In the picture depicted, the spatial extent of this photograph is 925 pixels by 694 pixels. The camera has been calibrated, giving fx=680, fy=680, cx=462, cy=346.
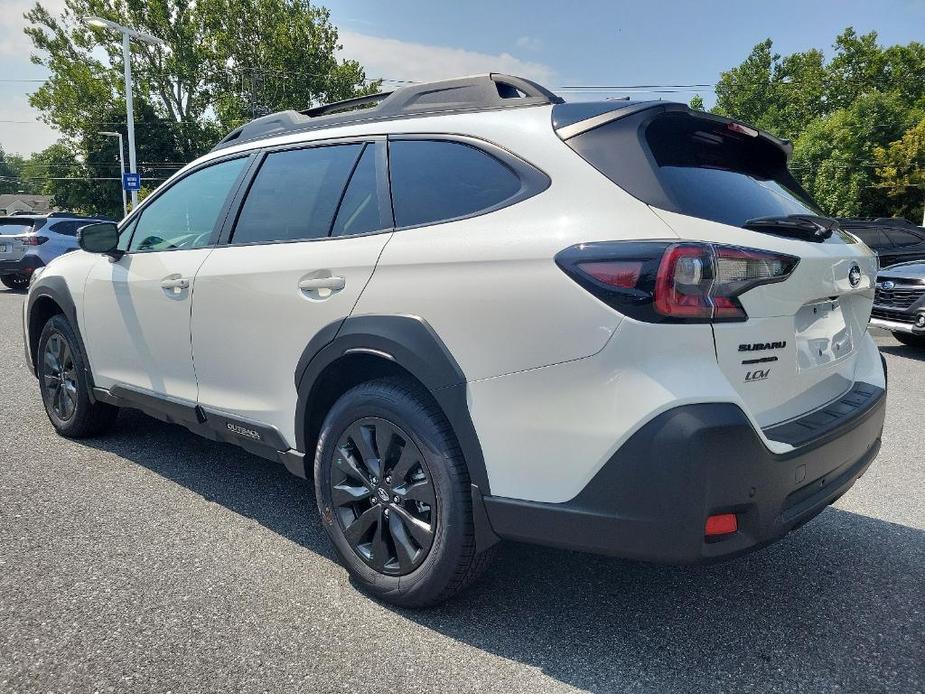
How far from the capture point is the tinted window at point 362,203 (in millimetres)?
2623

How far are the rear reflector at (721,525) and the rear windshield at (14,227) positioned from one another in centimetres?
1646

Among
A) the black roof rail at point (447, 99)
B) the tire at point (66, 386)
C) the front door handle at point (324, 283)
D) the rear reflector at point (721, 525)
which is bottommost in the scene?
the tire at point (66, 386)

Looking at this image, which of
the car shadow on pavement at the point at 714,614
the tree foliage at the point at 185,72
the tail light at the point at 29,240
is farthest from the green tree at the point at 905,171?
the car shadow on pavement at the point at 714,614

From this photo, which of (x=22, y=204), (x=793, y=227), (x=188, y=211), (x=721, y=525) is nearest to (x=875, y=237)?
(x=793, y=227)

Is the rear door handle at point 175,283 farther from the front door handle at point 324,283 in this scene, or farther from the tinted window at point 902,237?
the tinted window at point 902,237

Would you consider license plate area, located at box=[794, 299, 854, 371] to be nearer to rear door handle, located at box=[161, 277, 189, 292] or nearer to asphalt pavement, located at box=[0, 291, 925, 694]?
asphalt pavement, located at box=[0, 291, 925, 694]

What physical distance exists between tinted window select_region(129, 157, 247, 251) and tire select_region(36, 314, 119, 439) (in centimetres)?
92

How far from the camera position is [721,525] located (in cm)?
192

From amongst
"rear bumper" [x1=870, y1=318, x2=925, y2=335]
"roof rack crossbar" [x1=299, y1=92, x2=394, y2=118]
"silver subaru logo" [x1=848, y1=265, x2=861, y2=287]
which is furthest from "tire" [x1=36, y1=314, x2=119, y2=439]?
"rear bumper" [x1=870, y1=318, x2=925, y2=335]

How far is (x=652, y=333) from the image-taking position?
1852mm

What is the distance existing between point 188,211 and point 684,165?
8.41 ft

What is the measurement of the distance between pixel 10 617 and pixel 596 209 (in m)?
2.44

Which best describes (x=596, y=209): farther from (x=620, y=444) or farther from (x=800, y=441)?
(x=800, y=441)

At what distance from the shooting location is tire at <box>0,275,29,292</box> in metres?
14.8
